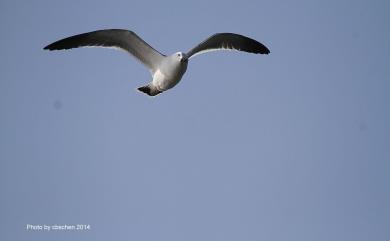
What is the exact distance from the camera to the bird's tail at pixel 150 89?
1178 centimetres

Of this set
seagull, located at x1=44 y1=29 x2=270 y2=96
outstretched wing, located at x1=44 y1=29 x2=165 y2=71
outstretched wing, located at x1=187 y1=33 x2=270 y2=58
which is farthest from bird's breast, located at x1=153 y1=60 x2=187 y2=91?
outstretched wing, located at x1=187 y1=33 x2=270 y2=58

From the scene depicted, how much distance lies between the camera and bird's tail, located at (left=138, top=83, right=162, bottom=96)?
1178 centimetres

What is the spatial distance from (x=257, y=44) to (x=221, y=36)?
1088 mm

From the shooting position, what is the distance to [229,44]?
12.4 m

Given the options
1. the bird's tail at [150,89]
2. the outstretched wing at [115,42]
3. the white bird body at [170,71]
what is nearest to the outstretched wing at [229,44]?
the white bird body at [170,71]

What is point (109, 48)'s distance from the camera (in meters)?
11.7

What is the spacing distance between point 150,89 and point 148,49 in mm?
748

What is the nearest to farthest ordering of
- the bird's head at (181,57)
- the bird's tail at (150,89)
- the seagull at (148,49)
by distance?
the bird's head at (181,57) → the seagull at (148,49) → the bird's tail at (150,89)

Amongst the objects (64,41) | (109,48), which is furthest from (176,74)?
(64,41)

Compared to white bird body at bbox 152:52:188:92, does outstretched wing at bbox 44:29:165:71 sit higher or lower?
higher

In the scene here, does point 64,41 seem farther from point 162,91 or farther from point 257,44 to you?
point 257,44

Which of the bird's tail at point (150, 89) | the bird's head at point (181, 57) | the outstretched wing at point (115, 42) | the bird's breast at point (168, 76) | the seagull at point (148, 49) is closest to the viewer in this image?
the bird's head at point (181, 57)

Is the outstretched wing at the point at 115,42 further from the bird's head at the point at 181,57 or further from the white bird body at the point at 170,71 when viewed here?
the bird's head at the point at 181,57

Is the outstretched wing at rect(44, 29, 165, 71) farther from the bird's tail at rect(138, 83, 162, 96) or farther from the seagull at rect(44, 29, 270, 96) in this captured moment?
the bird's tail at rect(138, 83, 162, 96)
